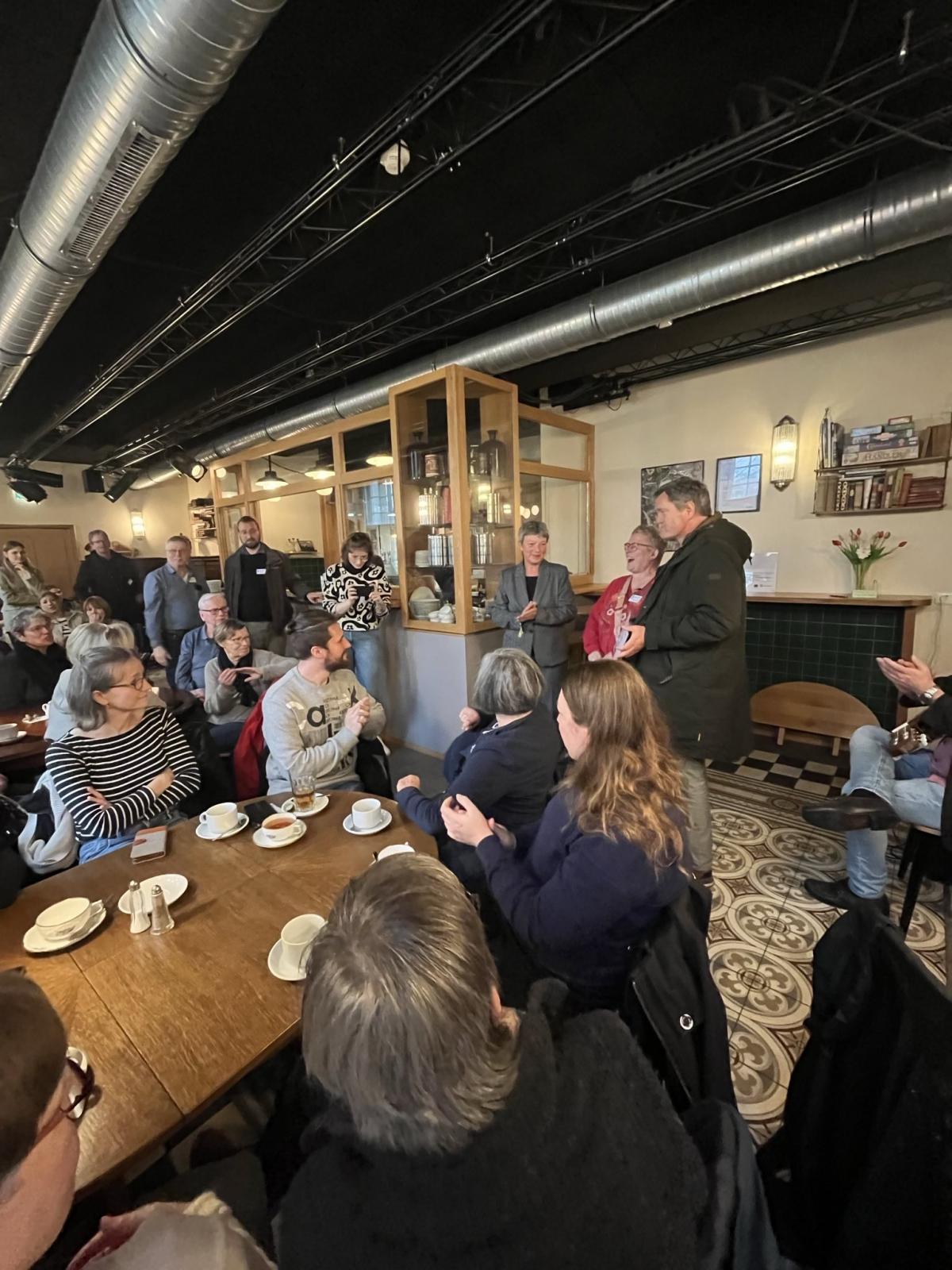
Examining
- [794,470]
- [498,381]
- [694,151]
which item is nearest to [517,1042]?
[694,151]

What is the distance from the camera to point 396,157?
7.55ft

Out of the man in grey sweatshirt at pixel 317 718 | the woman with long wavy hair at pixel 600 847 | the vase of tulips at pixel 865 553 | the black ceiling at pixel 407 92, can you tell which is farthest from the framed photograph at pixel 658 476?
the woman with long wavy hair at pixel 600 847

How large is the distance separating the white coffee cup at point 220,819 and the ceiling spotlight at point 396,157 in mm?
2662

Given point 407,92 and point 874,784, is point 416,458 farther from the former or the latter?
point 874,784

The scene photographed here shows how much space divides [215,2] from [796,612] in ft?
13.9

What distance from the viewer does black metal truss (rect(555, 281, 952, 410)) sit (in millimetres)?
3330

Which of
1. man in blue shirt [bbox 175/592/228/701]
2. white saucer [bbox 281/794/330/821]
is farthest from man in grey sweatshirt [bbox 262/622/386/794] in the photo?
man in blue shirt [bbox 175/592/228/701]

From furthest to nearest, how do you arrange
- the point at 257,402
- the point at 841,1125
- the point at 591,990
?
the point at 257,402 → the point at 591,990 → the point at 841,1125

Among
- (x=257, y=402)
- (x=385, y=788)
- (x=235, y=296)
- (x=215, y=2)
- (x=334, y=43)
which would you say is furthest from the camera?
(x=257, y=402)

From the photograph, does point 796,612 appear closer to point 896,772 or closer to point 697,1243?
point 896,772

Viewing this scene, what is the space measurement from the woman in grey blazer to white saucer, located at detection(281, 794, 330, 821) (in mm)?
2116

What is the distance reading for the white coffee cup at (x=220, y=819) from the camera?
1.57 m

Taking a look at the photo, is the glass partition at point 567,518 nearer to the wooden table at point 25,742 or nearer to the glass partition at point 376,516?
the glass partition at point 376,516

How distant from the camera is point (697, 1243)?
22.9 inches
